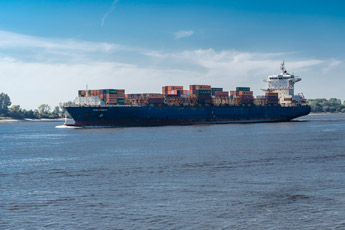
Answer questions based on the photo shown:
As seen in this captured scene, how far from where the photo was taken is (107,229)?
1945cm

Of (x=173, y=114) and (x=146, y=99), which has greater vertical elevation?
(x=146, y=99)

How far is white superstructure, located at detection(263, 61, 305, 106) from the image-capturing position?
13750 centimetres

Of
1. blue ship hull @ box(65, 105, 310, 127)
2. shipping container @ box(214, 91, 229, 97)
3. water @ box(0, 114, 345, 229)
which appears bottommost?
water @ box(0, 114, 345, 229)

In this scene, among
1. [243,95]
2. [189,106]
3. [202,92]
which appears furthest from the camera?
[243,95]

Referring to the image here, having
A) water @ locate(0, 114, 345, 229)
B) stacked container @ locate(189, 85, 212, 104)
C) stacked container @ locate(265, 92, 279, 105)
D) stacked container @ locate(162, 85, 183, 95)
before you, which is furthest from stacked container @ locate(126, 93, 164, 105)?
water @ locate(0, 114, 345, 229)

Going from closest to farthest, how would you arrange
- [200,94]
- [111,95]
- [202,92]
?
1. [111,95]
2. [200,94]
3. [202,92]

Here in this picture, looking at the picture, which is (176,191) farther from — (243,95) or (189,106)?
(243,95)

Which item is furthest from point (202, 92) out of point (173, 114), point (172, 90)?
point (173, 114)

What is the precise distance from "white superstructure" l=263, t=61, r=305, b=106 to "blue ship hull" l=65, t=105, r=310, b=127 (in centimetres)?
484

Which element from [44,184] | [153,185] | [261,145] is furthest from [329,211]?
[261,145]

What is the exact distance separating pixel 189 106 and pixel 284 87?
142 ft

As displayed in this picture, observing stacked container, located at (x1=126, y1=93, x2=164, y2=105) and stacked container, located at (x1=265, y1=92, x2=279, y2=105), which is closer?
stacked container, located at (x1=126, y1=93, x2=164, y2=105)

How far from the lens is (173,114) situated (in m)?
107

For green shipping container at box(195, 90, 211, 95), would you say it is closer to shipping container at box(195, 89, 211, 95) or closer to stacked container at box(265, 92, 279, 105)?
shipping container at box(195, 89, 211, 95)
